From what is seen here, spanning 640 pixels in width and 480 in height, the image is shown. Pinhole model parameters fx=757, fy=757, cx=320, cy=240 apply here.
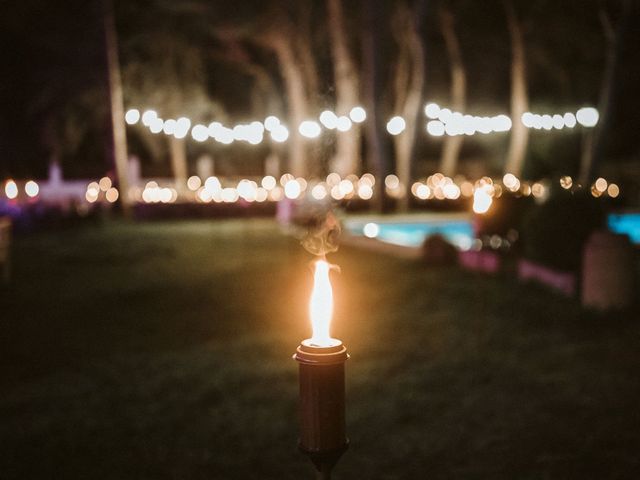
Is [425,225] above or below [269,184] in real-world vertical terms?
below

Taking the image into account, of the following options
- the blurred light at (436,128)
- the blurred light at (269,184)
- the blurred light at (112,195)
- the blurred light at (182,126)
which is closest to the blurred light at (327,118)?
the blurred light at (182,126)

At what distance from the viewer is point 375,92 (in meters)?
20.6

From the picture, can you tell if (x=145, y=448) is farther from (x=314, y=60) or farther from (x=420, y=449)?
(x=314, y=60)

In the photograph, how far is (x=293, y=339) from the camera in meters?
7.14

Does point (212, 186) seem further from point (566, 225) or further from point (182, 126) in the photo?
point (566, 225)

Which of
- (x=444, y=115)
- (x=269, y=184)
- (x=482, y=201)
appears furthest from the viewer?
(x=269, y=184)

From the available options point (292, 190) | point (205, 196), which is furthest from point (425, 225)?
point (205, 196)

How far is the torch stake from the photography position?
109 inches

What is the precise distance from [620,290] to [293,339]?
334 centimetres

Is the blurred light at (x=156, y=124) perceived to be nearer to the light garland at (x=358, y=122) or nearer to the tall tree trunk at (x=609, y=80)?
the light garland at (x=358, y=122)

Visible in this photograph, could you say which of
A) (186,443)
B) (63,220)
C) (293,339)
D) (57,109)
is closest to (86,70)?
(57,109)

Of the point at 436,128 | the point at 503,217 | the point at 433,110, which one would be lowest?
the point at 503,217

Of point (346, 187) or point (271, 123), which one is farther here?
point (271, 123)

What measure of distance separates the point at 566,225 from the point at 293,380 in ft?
14.5
